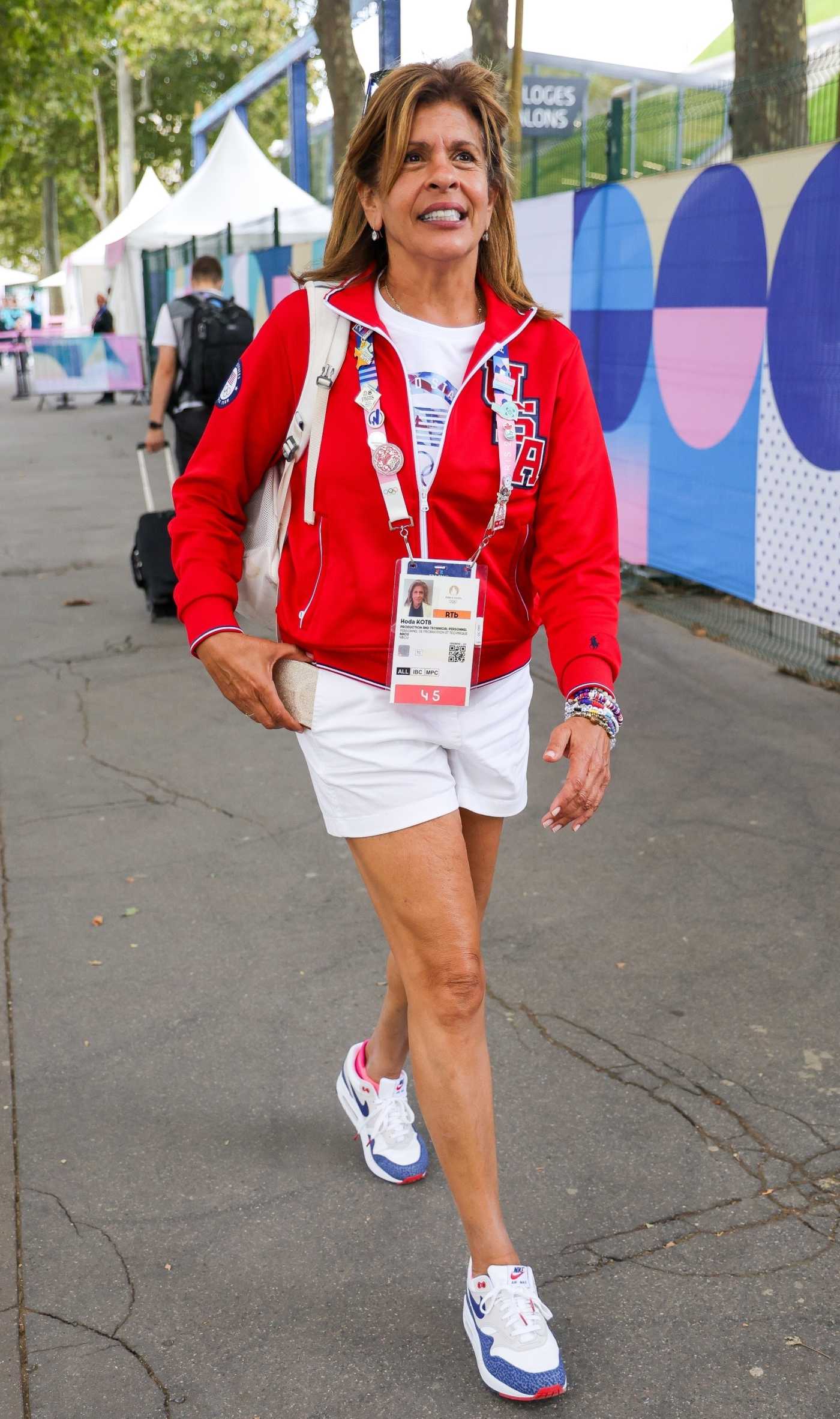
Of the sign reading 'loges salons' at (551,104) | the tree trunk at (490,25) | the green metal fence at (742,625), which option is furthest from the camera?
the sign reading 'loges salons' at (551,104)

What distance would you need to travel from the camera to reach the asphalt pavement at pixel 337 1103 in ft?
8.33

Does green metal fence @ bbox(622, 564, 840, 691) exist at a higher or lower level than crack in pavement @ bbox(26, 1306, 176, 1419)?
higher

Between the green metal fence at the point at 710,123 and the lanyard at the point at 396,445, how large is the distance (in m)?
4.48

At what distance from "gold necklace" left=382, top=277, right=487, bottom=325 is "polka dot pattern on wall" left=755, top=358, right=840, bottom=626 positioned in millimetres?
3677

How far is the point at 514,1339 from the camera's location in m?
2.42

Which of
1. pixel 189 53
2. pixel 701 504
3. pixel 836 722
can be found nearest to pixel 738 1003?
pixel 836 722

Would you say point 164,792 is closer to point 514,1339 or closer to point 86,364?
point 514,1339

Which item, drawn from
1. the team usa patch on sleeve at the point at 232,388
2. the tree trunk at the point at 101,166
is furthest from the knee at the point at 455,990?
the tree trunk at the point at 101,166

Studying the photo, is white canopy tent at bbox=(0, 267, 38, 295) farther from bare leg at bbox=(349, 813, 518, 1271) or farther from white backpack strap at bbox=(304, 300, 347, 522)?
bare leg at bbox=(349, 813, 518, 1271)

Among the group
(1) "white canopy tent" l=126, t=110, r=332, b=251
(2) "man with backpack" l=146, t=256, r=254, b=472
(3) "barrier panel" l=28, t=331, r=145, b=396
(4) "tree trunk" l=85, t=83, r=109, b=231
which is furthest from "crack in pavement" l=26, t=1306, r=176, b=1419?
(4) "tree trunk" l=85, t=83, r=109, b=231

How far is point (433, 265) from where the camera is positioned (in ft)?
8.05

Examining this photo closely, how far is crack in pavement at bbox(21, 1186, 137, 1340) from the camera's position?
2658 millimetres

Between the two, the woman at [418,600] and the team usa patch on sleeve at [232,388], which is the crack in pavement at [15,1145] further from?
the team usa patch on sleeve at [232,388]

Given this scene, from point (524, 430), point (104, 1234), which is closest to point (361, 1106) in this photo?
point (104, 1234)
